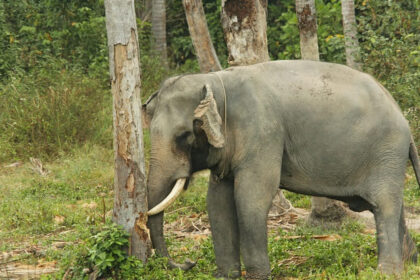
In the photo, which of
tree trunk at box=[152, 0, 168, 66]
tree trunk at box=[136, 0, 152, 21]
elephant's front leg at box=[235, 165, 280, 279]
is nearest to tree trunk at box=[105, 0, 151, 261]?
elephant's front leg at box=[235, 165, 280, 279]

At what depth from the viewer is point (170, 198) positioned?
532 cm

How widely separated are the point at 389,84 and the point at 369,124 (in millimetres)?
4666

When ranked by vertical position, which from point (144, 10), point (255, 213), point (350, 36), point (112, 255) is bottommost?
point (112, 255)

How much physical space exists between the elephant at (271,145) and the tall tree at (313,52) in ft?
5.59

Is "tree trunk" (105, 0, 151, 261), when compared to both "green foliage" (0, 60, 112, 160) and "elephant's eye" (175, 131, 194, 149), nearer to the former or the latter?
"elephant's eye" (175, 131, 194, 149)

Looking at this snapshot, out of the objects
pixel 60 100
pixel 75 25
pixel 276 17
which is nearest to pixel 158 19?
pixel 75 25

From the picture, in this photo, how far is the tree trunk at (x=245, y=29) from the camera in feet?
24.5

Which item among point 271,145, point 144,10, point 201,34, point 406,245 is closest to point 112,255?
point 271,145

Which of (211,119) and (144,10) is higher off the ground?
(144,10)

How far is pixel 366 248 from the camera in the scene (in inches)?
247

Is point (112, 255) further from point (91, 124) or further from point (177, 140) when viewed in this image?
point (91, 124)

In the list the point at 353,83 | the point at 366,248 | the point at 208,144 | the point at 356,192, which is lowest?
the point at 366,248

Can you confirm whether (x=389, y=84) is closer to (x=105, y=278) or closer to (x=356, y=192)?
(x=356, y=192)

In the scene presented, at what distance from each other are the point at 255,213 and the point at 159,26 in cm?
1063
